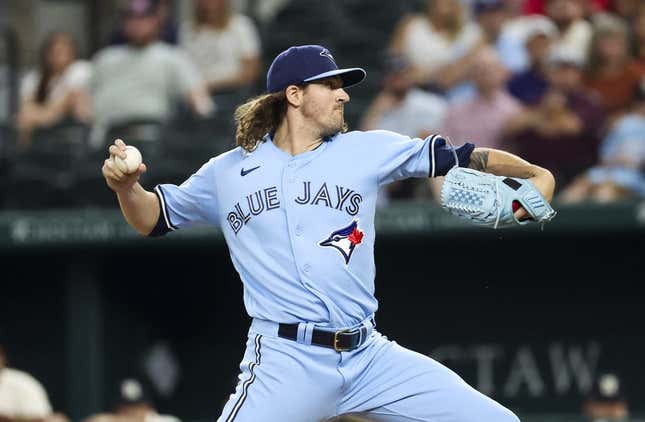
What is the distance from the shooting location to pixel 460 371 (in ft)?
32.7

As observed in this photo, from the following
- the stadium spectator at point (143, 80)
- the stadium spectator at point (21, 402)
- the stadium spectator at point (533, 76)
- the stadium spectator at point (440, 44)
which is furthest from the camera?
the stadium spectator at point (143, 80)

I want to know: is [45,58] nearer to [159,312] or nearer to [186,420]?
[159,312]

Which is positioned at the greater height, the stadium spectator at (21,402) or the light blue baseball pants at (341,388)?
the light blue baseball pants at (341,388)

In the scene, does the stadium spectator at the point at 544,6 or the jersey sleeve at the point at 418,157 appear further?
the stadium spectator at the point at 544,6

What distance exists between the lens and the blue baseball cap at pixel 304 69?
5.36m

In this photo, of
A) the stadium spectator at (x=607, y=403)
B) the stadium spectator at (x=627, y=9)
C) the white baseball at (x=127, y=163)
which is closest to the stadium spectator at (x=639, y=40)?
the stadium spectator at (x=627, y=9)

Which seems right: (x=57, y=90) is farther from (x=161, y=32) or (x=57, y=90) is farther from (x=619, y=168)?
(x=619, y=168)

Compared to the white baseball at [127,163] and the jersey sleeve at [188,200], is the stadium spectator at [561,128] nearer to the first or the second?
the jersey sleeve at [188,200]

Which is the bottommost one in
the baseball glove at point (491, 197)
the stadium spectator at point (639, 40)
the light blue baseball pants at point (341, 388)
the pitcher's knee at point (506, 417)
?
the pitcher's knee at point (506, 417)

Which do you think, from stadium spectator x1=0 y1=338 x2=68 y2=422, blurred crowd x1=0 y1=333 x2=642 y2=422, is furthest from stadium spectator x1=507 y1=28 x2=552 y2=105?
stadium spectator x1=0 y1=338 x2=68 y2=422

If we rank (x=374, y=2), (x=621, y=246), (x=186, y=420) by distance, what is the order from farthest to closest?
(x=374, y=2)
(x=186, y=420)
(x=621, y=246)

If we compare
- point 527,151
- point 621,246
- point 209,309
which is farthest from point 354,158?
point 209,309

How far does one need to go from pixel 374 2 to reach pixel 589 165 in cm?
289

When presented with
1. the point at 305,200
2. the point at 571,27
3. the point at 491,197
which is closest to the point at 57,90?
the point at 571,27
